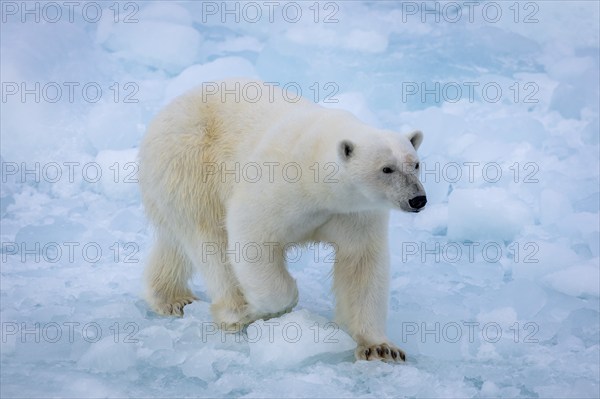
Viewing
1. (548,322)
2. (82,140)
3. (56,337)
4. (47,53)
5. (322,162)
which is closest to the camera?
(322,162)

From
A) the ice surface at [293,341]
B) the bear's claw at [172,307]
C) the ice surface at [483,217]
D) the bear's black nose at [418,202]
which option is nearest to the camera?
the bear's black nose at [418,202]

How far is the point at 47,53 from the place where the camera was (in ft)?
30.6

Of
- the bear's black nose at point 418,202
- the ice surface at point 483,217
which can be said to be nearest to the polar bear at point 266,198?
the bear's black nose at point 418,202

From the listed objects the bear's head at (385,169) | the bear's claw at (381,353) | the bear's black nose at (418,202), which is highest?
the bear's head at (385,169)

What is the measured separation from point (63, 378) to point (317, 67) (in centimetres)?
560

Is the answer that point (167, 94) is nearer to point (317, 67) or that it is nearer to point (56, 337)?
point (317, 67)

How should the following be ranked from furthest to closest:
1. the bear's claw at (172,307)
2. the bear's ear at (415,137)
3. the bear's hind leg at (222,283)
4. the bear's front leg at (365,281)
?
the bear's claw at (172,307) → the bear's hind leg at (222,283) → the bear's front leg at (365,281) → the bear's ear at (415,137)

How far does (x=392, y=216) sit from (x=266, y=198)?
9.66ft

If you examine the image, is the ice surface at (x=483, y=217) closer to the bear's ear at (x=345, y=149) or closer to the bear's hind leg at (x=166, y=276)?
the bear's hind leg at (x=166, y=276)

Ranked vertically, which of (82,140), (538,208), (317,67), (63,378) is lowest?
(63,378)

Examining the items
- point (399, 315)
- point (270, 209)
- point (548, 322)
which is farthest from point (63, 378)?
point (548, 322)

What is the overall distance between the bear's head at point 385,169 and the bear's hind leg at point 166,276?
5.98ft

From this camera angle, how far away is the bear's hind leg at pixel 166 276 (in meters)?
5.89

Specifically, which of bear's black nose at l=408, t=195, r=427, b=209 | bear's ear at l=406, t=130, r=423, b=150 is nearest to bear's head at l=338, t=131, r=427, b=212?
bear's black nose at l=408, t=195, r=427, b=209
